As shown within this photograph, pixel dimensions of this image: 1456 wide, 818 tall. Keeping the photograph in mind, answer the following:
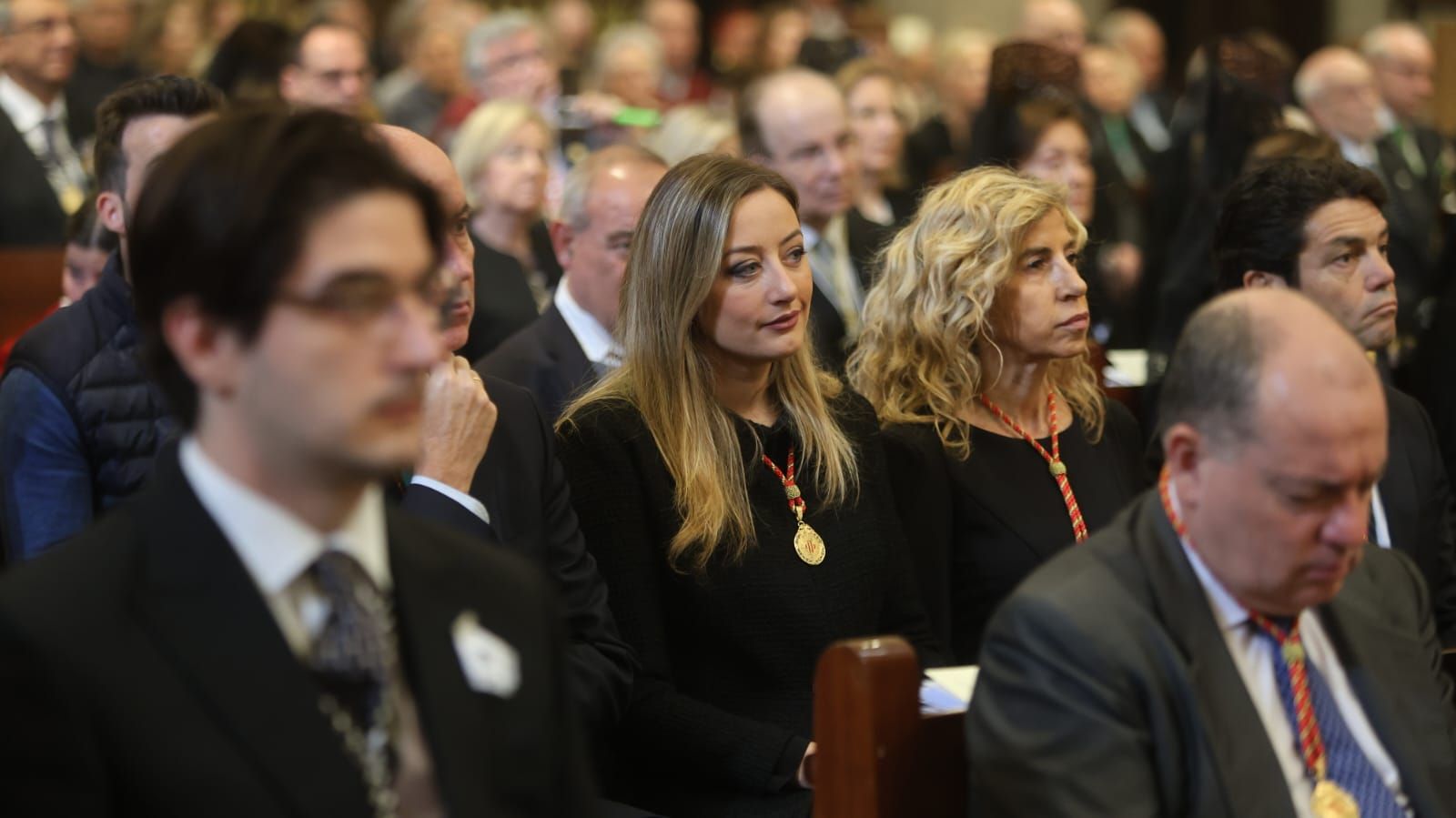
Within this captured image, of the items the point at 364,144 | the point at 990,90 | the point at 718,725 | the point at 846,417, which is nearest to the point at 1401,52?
the point at 990,90

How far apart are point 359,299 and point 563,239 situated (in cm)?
302

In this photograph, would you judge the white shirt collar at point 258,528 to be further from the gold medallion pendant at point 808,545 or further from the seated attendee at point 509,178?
the seated attendee at point 509,178

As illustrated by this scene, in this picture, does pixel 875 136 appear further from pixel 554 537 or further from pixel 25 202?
pixel 554 537

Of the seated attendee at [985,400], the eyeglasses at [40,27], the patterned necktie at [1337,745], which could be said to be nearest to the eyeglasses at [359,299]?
the patterned necktie at [1337,745]

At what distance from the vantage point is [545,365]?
397 centimetres

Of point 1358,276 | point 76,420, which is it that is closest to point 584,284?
point 76,420

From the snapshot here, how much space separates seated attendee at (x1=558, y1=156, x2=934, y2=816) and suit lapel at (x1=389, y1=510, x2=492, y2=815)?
48.8 inches

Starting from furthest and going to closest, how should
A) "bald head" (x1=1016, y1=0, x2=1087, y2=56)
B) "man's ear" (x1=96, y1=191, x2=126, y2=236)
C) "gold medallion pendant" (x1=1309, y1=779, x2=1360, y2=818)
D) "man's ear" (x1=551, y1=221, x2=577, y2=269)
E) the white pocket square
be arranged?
"bald head" (x1=1016, y1=0, x2=1087, y2=56), "man's ear" (x1=551, y1=221, x2=577, y2=269), "man's ear" (x1=96, y1=191, x2=126, y2=236), "gold medallion pendant" (x1=1309, y1=779, x2=1360, y2=818), the white pocket square

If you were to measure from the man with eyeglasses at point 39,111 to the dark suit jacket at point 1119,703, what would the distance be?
5063 millimetres

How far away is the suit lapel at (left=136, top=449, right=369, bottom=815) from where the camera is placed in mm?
1472

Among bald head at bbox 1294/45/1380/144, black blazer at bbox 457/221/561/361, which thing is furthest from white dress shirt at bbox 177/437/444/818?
bald head at bbox 1294/45/1380/144

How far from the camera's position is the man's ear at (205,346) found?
154cm

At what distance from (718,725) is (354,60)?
13.6 ft

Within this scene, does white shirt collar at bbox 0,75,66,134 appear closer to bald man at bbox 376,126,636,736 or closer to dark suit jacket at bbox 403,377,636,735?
bald man at bbox 376,126,636,736
